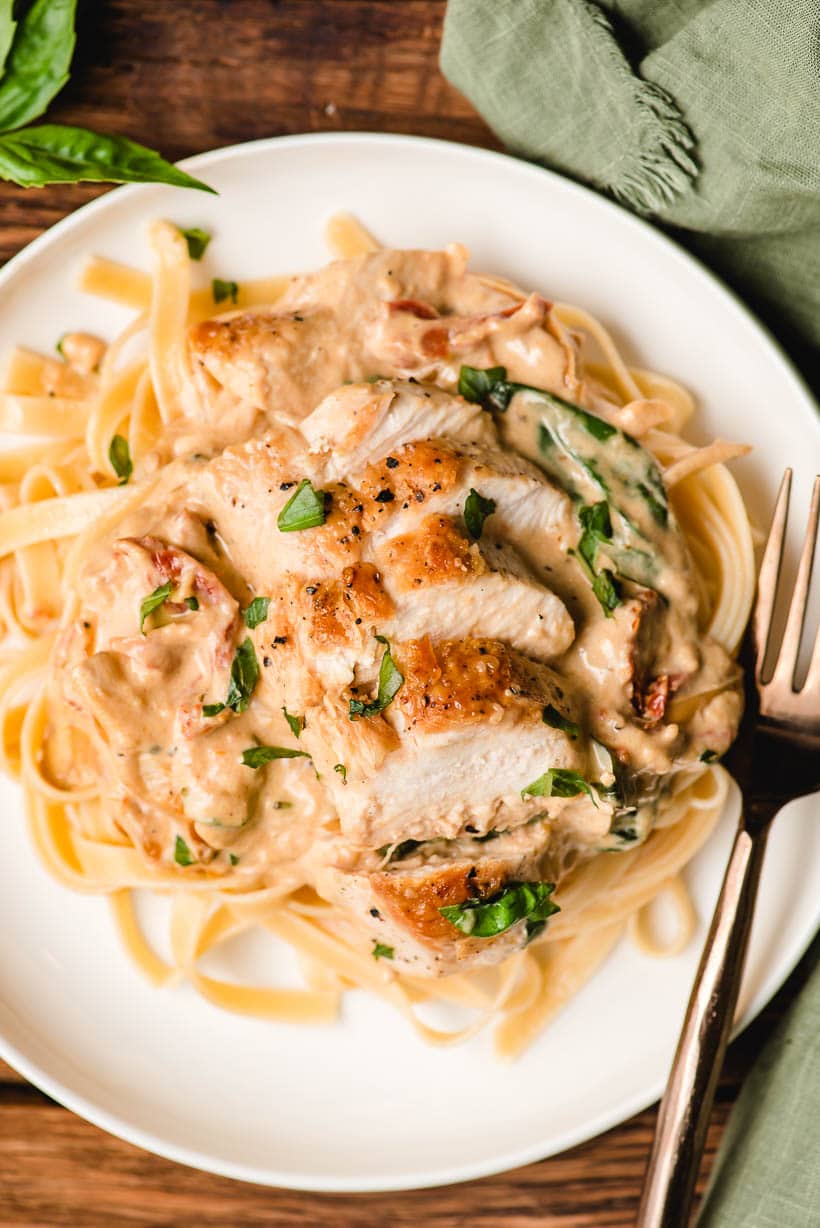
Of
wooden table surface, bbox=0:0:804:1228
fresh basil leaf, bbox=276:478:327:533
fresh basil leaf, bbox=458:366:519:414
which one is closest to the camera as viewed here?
fresh basil leaf, bbox=276:478:327:533

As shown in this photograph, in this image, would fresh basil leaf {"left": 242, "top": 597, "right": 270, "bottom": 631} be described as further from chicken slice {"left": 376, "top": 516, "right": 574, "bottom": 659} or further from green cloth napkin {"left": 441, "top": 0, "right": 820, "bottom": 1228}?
green cloth napkin {"left": 441, "top": 0, "right": 820, "bottom": 1228}

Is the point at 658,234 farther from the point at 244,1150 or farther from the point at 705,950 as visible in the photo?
the point at 244,1150

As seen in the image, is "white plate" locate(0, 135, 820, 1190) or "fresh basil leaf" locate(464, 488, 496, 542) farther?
"white plate" locate(0, 135, 820, 1190)

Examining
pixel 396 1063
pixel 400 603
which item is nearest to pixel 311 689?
pixel 400 603

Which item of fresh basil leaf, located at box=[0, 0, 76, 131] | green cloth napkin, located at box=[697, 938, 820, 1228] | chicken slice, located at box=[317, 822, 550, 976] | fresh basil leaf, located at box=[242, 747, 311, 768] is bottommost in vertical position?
green cloth napkin, located at box=[697, 938, 820, 1228]

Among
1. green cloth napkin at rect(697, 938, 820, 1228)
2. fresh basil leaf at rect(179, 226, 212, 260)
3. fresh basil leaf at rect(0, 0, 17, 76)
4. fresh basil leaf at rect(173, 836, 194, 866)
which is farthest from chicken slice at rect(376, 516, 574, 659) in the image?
fresh basil leaf at rect(0, 0, 17, 76)

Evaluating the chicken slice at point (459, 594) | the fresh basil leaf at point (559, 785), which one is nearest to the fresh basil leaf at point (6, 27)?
the chicken slice at point (459, 594)
